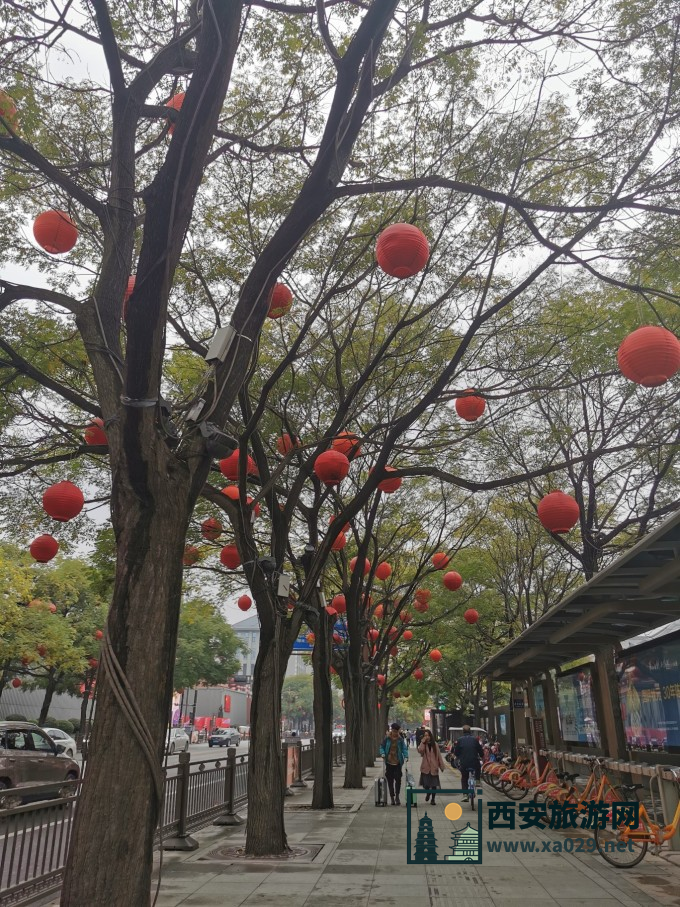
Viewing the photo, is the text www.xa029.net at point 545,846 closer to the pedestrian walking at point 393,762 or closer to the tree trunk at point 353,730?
the pedestrian walking at point 393,762

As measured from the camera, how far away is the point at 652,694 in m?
11.2

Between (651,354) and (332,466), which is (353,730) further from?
(651,354)

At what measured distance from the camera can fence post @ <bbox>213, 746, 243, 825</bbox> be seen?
11.8m

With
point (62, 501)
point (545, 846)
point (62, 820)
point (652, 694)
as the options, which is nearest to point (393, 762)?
point (545, 846)

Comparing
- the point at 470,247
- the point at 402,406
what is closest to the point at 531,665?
the point at 402,406

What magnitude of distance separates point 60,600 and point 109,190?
3282cm

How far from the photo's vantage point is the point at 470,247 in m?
9.60

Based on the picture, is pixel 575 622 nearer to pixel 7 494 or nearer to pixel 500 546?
pixel 7 494

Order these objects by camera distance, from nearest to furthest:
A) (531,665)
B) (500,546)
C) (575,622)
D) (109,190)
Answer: (109,190), (575,622), (531,665), (500,546)

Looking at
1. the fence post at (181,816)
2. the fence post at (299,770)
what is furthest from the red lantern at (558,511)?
the fence post at (299,770)

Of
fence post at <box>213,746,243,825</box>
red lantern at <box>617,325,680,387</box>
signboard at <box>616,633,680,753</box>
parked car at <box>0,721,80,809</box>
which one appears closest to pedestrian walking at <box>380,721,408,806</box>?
fence post at <box>213,746,243,825</box>

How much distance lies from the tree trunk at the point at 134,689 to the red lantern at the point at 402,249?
2.57 metres

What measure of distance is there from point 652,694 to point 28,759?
474 inches

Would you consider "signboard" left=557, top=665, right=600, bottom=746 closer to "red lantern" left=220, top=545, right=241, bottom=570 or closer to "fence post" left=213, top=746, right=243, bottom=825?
"fence post" left=213, top=746, right=243, bottom=825
